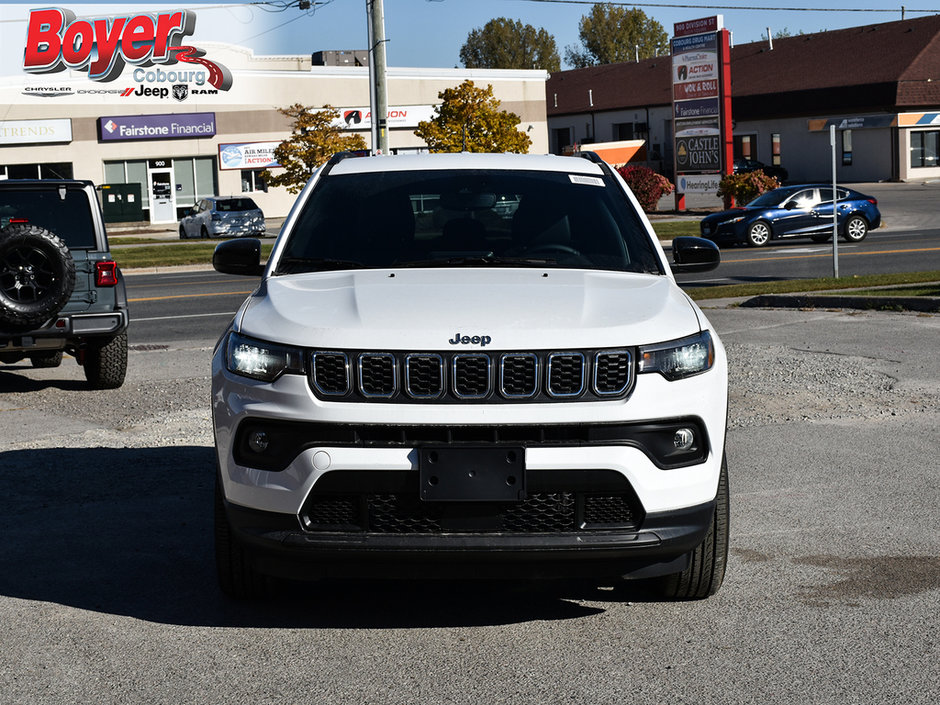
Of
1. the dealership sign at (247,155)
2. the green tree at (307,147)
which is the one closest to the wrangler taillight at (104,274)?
the green tree at (307,147)

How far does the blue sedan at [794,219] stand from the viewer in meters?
30.2

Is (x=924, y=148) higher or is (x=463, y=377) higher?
(x=924, y=148)

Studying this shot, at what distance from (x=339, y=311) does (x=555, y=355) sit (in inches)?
31.4

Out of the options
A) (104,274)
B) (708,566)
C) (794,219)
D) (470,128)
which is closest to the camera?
(708,566)

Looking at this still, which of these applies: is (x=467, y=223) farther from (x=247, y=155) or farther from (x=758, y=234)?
(x=247, y=155)

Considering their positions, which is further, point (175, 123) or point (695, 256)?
point (175, 123)

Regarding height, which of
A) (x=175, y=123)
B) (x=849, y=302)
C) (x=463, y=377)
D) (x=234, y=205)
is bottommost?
(x=849, y=302)

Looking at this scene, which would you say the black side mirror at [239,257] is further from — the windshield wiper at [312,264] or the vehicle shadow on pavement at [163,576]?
the vehicle shadow on pavement at [163,576]

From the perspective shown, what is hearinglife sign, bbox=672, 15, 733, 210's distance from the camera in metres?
42.3

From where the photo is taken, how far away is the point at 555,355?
419 centimetres

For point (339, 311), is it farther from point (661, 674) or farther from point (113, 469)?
point (113, 469)

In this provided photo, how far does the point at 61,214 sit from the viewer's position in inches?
424

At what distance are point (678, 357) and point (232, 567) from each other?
185 cm

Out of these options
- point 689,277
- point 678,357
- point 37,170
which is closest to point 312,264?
point 678,357
